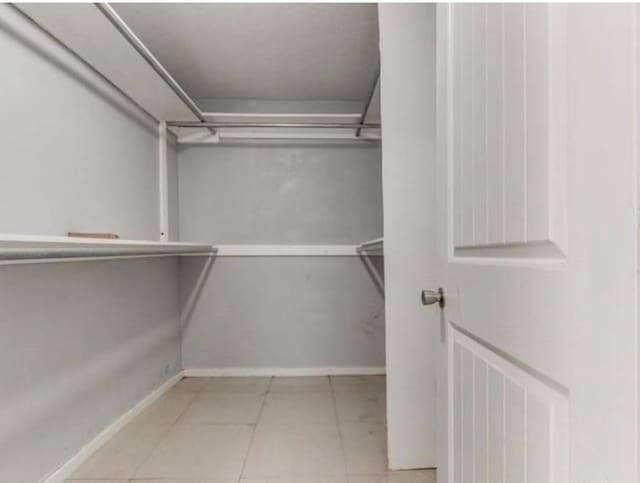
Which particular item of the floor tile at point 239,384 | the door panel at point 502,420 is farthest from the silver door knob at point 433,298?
the floor tile at point 239,384

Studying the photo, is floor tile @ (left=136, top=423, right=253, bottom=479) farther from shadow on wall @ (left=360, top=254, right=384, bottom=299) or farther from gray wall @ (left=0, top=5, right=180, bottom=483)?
shadow on wall @ (left=360, top=254, right=384, bottom=299)

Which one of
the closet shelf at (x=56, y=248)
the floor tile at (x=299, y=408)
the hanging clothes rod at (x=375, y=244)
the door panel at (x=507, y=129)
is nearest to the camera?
the door panel at (x=507, y=129)

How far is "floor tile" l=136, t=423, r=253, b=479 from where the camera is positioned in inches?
62.0

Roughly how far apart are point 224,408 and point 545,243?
2.18 metres

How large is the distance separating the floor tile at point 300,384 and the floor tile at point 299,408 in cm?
8

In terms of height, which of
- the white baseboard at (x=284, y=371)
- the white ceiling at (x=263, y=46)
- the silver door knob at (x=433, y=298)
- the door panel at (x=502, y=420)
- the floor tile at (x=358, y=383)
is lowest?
the floor tile at (x=358, y=383)

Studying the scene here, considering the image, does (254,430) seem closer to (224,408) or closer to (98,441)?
(224,408)

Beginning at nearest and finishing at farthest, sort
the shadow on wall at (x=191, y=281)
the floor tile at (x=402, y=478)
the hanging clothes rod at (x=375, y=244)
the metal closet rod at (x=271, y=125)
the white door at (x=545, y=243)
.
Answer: the white door at (x=545, y=243)
the floor tile at (x=402, y=478)
the hanging clothes rod at (x=375, y=244)
the metal closet rod at (x=271, y=125)
the shadow on wall at (x=191, y=281)

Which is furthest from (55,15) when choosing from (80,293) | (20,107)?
(80,293)

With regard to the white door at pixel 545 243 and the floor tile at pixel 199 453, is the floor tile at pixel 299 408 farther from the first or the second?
the white door at pixel 545 243

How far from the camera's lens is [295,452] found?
1.72 meters

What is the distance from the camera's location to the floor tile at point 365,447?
159 cm

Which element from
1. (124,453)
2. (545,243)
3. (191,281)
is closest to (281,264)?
(191,281)

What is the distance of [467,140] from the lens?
81 centimetres
